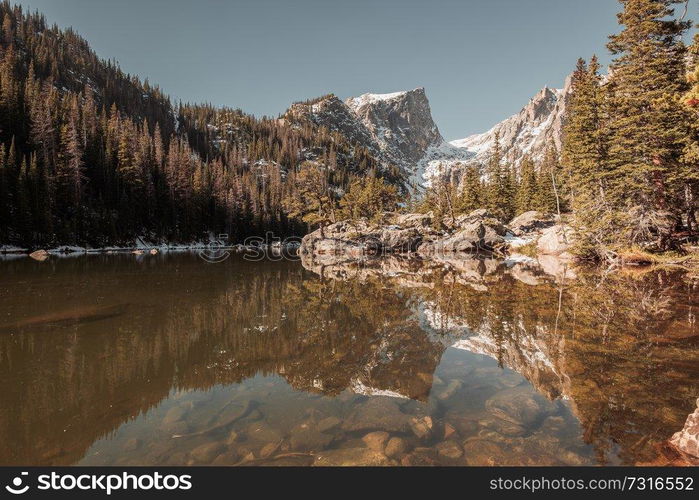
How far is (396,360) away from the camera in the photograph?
7.53 metres

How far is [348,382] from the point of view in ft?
21.2

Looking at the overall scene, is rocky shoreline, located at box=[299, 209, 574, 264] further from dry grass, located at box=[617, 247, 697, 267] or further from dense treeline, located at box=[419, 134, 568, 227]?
dry grass, located at box=[617, 247, 697, 267]

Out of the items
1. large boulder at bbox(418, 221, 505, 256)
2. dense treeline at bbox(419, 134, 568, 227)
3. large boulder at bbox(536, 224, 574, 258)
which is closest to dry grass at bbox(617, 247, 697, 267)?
large boulder at bbox(536, 224, 574, 258)

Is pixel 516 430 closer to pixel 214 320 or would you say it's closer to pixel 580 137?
pixel 214 320

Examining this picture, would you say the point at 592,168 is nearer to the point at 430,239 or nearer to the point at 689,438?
the point at 689,438

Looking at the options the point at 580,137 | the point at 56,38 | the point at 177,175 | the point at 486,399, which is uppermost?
the point at 56,38

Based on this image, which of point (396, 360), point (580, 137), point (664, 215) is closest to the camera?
point (396, 360)

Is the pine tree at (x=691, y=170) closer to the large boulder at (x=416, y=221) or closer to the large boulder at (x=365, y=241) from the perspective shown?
the large boulder at (x=365, y=241)

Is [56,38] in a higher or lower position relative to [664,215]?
higher

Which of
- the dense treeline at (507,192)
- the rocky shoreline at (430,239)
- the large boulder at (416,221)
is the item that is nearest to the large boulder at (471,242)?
the rocky shoreline at (430,239)
